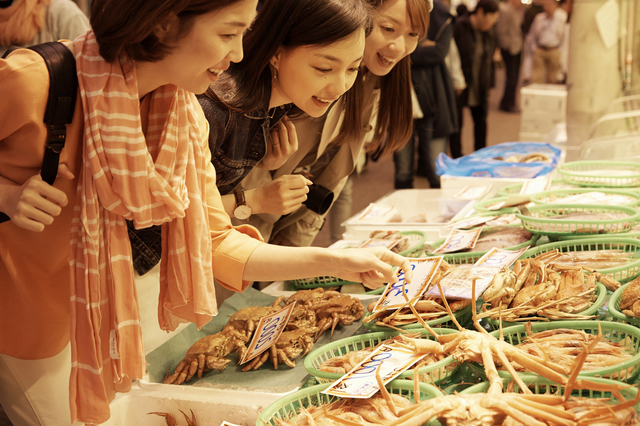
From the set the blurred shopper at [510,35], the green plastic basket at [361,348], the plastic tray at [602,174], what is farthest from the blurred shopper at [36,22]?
the blurred shopper at [510,35]


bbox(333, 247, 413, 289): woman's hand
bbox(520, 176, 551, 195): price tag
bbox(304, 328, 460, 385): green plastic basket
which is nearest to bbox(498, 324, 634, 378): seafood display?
bbox(304, 328, 460, 385): green plastic basket

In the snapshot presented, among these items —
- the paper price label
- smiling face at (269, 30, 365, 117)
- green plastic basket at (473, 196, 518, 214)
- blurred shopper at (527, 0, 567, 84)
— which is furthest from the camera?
blurred shopper at (527, 0, 567, 84)

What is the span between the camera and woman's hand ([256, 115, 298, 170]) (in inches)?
86.2

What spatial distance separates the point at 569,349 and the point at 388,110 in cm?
143

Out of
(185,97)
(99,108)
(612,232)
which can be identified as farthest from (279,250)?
(612,232)

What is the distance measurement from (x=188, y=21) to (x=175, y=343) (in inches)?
42.4

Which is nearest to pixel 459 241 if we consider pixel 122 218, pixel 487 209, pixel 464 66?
pixel 487 209

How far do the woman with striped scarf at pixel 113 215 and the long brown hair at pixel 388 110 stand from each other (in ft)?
3.25

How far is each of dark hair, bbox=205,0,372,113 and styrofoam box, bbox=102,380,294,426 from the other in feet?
2.88

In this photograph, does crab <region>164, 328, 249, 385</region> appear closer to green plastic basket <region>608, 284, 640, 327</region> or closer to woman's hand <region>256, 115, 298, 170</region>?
woman's hand <region>256, 115, 298, 170</region>

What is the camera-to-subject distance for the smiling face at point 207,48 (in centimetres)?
125

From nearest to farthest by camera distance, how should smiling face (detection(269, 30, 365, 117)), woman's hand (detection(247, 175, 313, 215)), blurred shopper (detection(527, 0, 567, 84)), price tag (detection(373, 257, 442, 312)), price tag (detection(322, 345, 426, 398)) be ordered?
price tag (detection(322, 345, 426, 398))
price tag (detection(373, 257, 442, 312))
smiling face (detection(269, 30, 365, 117))
woman's hand (detection(247, 175, 313, 215))
blurred shopper (detection(527, 0, 567, 84))

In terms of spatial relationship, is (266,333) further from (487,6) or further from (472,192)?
(487,6)

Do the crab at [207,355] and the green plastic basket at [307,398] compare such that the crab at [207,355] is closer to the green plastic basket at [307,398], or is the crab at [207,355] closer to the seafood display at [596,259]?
the green plastic basket at [307,398]
